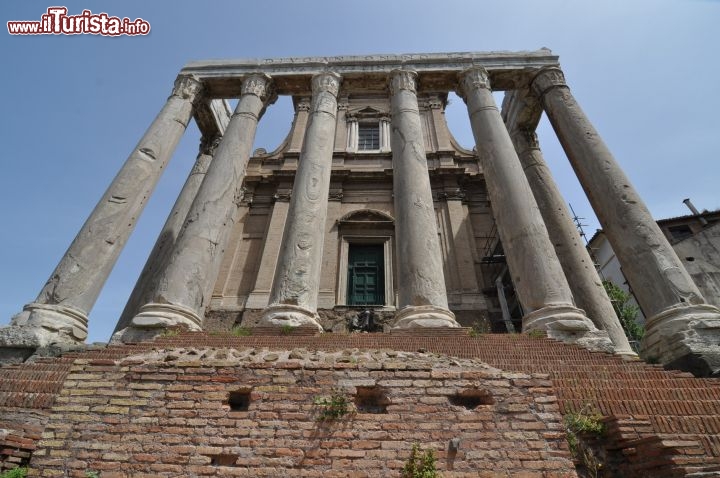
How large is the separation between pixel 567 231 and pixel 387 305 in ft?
20.6

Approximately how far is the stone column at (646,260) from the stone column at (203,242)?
9187mm

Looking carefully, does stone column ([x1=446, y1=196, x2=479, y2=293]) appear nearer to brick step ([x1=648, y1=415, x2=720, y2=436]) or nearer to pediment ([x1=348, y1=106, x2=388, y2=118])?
pediment ([x1=348, y1=106, x2=388, y2=118])

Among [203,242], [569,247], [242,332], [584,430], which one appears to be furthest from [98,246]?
[569,247]

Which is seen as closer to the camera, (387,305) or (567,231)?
(567,231)

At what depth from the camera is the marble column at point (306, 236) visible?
8.47 metres

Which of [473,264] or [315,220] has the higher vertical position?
[473,264]

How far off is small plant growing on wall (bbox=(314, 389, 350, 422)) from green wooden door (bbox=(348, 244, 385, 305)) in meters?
11.0


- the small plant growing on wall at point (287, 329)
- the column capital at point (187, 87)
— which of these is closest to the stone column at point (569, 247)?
the small plant growing on wall at point (287, 329)

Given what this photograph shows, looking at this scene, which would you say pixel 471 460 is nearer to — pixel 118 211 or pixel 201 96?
pixel 118 211

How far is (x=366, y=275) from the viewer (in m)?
16.0

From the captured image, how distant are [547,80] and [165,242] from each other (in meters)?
13.2

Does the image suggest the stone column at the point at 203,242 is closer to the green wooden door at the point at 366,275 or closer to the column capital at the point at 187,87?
the column capital at the point at 187,87

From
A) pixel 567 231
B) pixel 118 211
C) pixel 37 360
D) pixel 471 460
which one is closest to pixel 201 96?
pixel 118 211

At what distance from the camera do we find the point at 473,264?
15.6m
